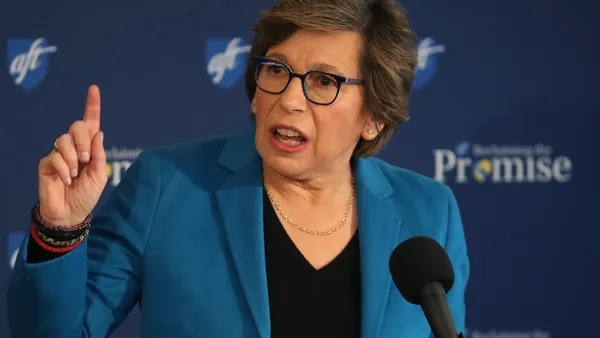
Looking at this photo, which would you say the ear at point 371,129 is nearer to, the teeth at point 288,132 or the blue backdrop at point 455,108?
the teeth at point 288,132

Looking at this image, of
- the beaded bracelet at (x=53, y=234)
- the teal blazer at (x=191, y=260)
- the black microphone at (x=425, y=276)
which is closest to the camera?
the black microphone at (x=425, y=276)

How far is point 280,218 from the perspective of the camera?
6.08 ft

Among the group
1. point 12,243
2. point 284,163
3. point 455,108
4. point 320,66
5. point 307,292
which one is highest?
point 320,66

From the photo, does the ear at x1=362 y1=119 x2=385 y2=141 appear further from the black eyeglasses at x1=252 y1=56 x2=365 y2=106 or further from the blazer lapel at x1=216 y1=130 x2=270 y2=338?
the blazer lapel at x1=216 y1=130 x2=270 y2=338

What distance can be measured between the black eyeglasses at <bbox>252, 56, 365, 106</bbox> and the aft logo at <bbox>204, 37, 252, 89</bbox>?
54.4 inches

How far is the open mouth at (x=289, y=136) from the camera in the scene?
1751 millimetres

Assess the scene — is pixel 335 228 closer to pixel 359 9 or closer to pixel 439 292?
pixel 359 9

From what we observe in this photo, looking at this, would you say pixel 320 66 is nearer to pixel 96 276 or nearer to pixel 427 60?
pixel 96 276

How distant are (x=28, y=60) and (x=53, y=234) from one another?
177 cm

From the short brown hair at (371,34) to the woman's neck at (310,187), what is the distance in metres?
0.18

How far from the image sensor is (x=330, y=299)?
1.78 meters

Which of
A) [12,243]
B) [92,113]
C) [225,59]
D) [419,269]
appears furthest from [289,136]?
[12,243]

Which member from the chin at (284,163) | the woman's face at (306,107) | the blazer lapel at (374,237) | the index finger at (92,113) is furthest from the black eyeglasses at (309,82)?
the index finger at (92,113)

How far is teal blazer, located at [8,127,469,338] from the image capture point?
5.40 feet
